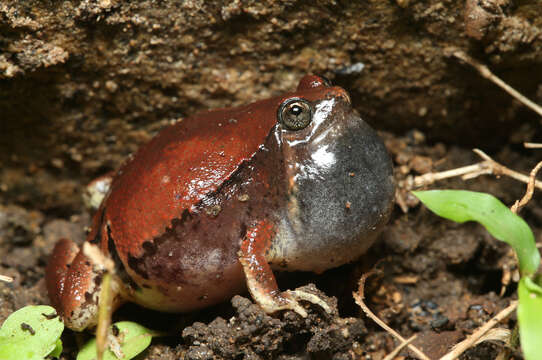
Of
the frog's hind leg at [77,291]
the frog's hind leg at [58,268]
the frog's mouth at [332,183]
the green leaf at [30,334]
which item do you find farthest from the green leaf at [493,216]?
the frog's hind leg at [58,268]

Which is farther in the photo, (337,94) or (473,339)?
(337,94)

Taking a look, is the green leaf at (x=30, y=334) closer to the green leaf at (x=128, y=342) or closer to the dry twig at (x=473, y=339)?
the green leaf at (x=128, y=342)

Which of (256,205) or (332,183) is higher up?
(332,183)

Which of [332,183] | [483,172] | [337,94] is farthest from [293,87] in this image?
[483,172]

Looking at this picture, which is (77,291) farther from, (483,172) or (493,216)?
(483,172)

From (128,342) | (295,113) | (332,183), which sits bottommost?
(128,342)

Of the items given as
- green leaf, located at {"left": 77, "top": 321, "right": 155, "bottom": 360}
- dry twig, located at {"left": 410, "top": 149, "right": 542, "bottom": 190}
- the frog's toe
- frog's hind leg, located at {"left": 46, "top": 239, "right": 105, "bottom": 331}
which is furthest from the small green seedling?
frog's hind leg, located at {"left": 46, "top": 239, "right": 105, "bottom": 331}
